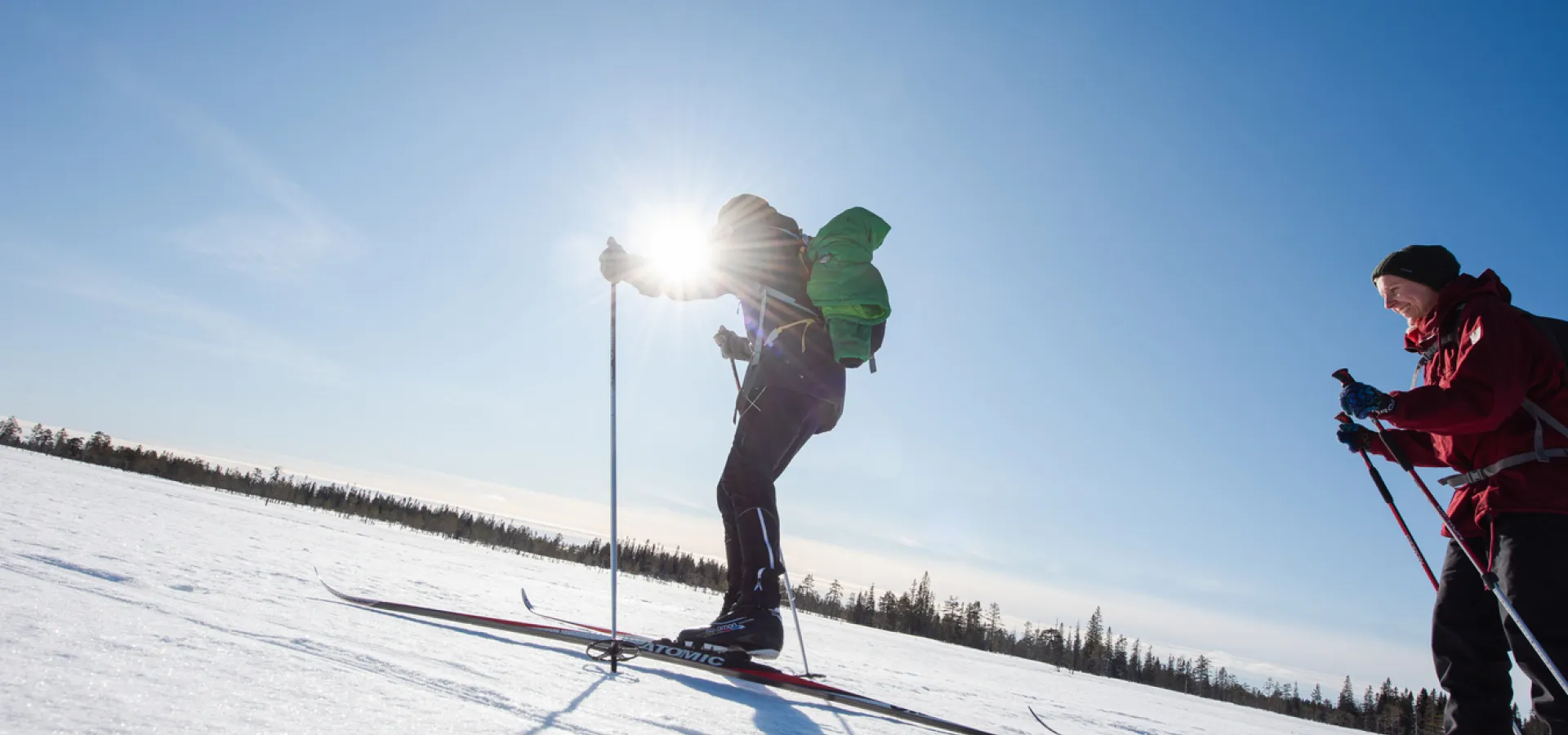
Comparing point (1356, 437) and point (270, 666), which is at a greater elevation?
point (1356, 437)

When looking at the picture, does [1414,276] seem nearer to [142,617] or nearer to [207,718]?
[207,718]

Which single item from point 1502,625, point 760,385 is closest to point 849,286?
point 760,385

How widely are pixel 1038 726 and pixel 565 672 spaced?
105 inches

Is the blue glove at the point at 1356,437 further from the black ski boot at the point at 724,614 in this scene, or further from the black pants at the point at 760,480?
the black ski boot at the point at 724,614

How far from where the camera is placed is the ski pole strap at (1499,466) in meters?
2.34

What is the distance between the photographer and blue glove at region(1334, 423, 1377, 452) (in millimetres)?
3012

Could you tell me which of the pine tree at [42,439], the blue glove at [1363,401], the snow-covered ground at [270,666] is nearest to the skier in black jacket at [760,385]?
the snow-covered ground at [270,666]

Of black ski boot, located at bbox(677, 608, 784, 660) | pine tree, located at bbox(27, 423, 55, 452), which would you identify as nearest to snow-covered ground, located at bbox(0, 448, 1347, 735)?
black ski boot, located at bbox(677, 608, 784, 660)

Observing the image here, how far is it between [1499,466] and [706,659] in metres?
3.10

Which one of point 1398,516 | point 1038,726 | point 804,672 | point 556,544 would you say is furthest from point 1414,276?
point 556,544

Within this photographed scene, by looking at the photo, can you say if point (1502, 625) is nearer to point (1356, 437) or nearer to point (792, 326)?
point (1356, 437)

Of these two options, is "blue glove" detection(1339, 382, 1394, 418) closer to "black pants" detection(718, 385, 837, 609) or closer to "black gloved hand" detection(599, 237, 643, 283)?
"black pants" detection(718, 385, 837, 609)

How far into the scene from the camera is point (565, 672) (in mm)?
2092

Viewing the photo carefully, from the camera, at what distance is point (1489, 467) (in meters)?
2.52
